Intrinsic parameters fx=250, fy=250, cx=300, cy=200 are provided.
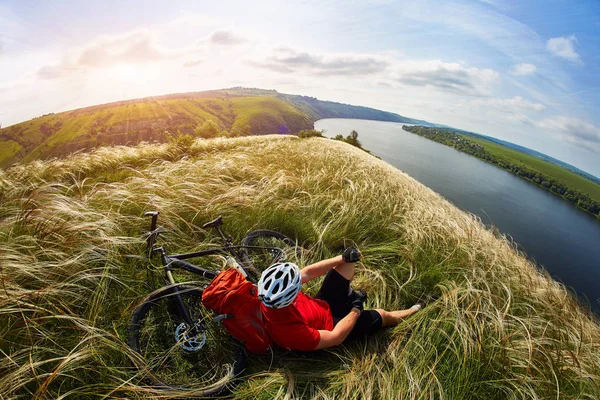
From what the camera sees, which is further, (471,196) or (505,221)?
(471,196)

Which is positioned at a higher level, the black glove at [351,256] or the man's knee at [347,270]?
the black glove at [351,256]

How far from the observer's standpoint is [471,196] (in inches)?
2004

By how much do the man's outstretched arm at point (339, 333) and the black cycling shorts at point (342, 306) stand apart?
0.15m

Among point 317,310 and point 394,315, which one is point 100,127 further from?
point 394,315

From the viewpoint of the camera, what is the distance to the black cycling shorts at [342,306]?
8.52 ft

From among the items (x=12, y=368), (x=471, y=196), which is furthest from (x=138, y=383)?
(x=471, y=196)

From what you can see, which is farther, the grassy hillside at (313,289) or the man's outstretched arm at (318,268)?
the man's outstretched arm at (318,268)

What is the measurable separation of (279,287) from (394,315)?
153 centimetres

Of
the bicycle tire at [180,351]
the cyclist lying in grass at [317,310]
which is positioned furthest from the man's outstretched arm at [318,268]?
the bicycle tire at [180,351]

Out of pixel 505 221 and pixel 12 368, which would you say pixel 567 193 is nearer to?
pixel 505 221

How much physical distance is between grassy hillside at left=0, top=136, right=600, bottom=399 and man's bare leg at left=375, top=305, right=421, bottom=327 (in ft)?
0.39

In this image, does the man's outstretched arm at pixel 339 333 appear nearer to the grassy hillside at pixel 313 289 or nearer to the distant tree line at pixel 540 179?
the grassy hillside at pixel 313 289

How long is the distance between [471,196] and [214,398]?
199 ft

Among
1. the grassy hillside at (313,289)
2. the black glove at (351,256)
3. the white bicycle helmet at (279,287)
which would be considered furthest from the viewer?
the black glove at (351,256)
